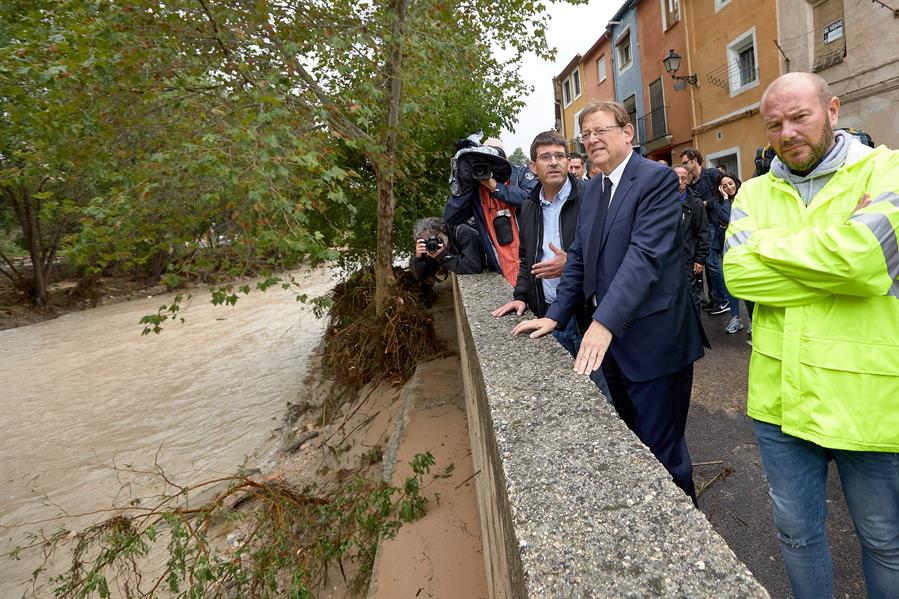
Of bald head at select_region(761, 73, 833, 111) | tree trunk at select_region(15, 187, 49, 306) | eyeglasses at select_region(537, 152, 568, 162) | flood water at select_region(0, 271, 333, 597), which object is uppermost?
tree trunk at select_region(15, 187, 49, 306)

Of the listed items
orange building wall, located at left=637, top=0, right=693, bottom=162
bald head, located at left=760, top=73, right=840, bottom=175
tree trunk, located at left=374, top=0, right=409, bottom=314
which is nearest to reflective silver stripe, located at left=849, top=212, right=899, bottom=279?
bald head, located at left=760, top=73, right=840, bottom=175

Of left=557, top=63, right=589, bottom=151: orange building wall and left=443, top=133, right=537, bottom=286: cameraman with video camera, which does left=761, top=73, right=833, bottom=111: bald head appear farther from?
left=557, top=63, right=589, bottom=151: orange building wall

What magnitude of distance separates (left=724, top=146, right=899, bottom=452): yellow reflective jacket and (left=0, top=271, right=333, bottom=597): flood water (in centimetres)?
586

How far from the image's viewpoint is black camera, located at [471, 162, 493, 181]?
12.2 ft

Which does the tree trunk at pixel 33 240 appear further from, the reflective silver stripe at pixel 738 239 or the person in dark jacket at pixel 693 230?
the reflective silver stripe at pixel 738 239

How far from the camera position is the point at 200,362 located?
37.6 feet

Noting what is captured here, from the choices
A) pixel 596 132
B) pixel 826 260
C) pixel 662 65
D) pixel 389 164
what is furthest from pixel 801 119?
pixel 662 65

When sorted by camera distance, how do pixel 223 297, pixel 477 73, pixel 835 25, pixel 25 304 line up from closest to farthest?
pixel 223 297, pixel 477 73, pixel 835 25, pixel 25 304

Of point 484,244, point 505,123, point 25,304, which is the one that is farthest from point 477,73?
point 25,304

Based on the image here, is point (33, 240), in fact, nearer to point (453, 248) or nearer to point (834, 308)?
point (453, 248)

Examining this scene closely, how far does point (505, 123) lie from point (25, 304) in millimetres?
22542

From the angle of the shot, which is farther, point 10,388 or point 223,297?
point 10,388

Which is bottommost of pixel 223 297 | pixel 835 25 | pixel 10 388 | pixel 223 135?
pixel 10 388

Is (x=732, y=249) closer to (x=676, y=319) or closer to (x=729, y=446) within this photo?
(x=676, y=319)
